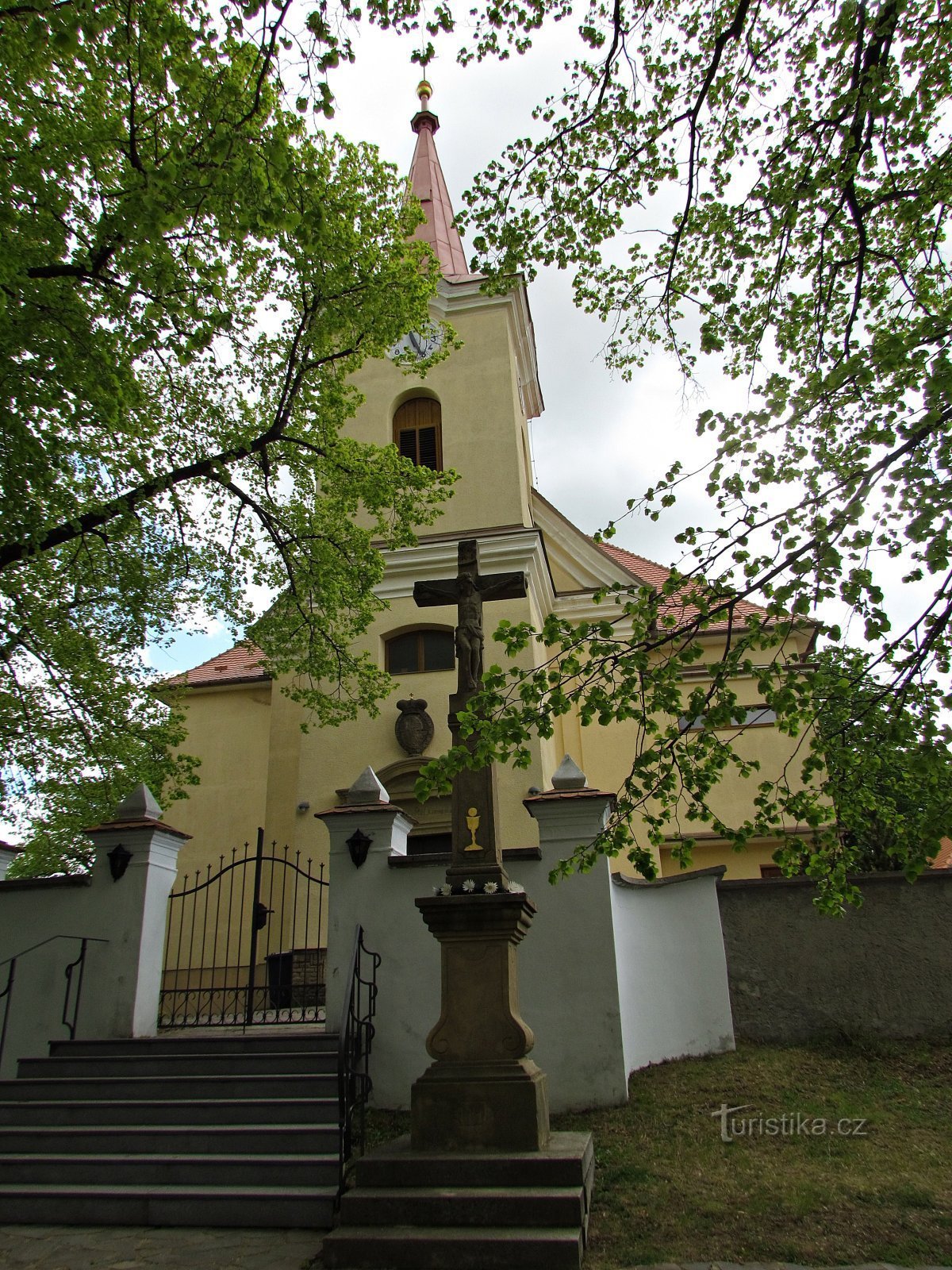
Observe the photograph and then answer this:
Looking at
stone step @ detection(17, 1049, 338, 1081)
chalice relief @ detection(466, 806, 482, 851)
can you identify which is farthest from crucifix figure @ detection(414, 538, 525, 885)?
stone step @ detection(17, 1049, 338, 1081)

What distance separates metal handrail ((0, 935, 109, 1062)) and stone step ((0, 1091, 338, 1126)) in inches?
50.5

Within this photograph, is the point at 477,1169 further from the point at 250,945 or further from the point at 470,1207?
the point at 250,945

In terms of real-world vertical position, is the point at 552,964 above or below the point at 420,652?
below

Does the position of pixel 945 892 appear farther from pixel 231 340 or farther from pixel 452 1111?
pixel 231 340

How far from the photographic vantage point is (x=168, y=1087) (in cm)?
691

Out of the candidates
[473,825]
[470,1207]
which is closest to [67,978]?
[473,825]

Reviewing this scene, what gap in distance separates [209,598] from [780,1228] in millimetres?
9542

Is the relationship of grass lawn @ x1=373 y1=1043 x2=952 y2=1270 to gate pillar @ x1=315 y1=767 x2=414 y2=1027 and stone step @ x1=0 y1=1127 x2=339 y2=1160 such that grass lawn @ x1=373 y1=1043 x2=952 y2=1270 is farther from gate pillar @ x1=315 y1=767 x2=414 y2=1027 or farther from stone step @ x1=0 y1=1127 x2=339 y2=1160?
gate pillar @ x1=315 y1=767 x2=414 y2=1027

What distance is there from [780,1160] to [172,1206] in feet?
12.6

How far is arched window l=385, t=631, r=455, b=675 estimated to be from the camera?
1477 cm

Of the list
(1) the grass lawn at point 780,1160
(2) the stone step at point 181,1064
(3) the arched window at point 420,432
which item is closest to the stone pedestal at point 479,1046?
(1) the grass lawn at point 780,1160

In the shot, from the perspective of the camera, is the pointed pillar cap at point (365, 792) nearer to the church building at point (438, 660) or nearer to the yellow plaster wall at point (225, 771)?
the church building at point (438, 660)

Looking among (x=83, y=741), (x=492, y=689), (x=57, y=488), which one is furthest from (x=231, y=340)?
(x=492, y=689)

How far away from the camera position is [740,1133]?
648cm
